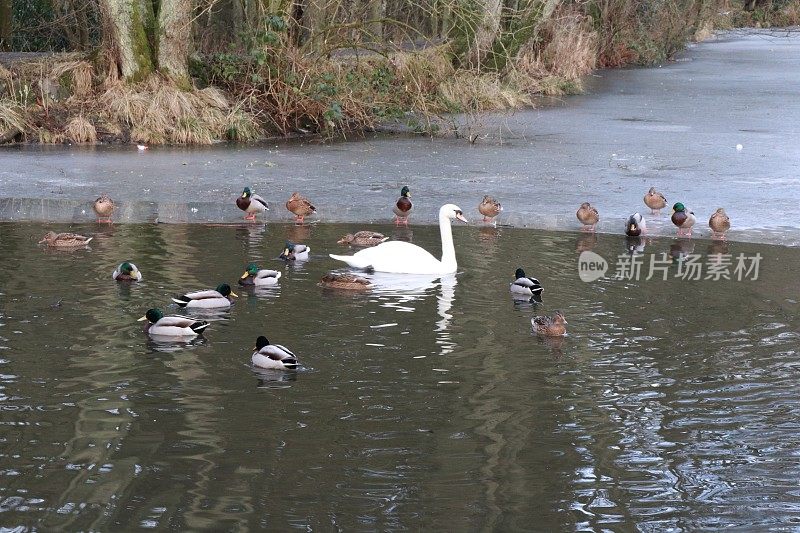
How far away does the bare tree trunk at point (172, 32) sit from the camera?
2095cm

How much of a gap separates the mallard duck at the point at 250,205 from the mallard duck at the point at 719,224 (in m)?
4.91

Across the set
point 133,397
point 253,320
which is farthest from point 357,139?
point 133,397

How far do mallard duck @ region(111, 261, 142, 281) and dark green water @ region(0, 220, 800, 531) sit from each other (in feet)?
0.35

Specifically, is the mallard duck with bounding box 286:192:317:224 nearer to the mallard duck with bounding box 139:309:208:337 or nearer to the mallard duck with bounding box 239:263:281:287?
the mallard duck with bounding box 239:263:281:287

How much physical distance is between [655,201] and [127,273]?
6621 millimetres

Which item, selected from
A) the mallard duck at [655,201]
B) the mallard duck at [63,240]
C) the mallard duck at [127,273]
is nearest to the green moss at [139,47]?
the mallard duck at [63,240]

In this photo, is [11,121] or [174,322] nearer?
[174,322]

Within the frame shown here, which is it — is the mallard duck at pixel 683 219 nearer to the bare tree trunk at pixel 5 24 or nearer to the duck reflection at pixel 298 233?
the duck reflection at pixel 298 233

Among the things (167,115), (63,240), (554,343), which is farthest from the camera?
(167,115)

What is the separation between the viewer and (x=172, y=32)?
21016mm

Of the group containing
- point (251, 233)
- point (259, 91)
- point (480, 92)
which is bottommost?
point (251, 233)

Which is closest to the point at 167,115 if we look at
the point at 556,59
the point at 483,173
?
the point at 483,173

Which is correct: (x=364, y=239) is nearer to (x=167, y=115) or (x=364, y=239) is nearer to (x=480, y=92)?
(x=167, y=115)

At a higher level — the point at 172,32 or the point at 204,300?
the point at 172,32
